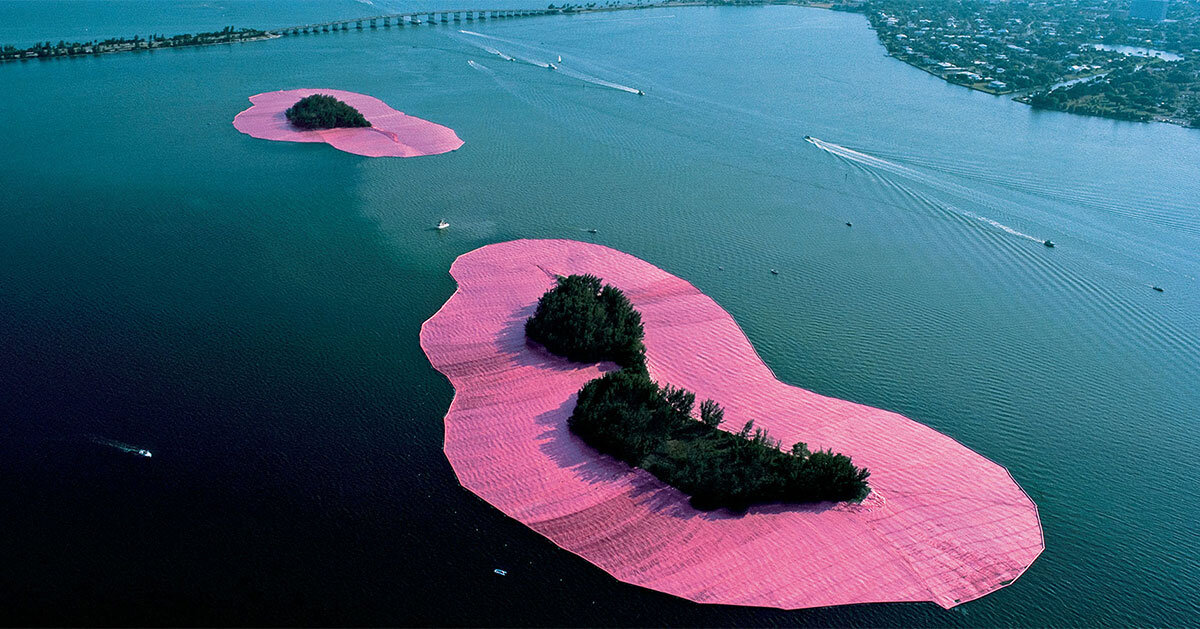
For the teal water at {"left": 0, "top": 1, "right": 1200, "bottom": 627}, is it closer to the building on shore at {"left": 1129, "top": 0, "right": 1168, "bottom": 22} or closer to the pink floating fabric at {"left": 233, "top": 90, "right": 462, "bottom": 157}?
the pink floating fabric at {"left": 233, "top": 90, "right": 462, "bottom": 157}

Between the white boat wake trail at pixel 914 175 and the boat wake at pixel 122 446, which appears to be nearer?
the boat wake at pixel 122 446

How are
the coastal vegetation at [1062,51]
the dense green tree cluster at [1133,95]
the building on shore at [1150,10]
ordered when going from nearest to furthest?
1. the dense green tree cluster at [1133,95]
2. the coastal vegetation at [1062,51]
3. the building on shore at [1150,10]

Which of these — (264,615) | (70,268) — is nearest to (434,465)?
(264,615)

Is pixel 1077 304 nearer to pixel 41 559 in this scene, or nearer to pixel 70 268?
pixel 41 559

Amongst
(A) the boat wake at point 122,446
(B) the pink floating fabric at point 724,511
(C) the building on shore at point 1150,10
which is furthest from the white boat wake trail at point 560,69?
(C) the building on shore at point 1150,10

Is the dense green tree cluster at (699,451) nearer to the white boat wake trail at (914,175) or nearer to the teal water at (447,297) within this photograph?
the teal water at (447,297)

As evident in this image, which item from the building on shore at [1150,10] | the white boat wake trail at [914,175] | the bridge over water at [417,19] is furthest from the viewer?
the building on shore at [1150,10]

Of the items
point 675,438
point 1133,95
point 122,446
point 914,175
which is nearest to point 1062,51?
point 1133,95
